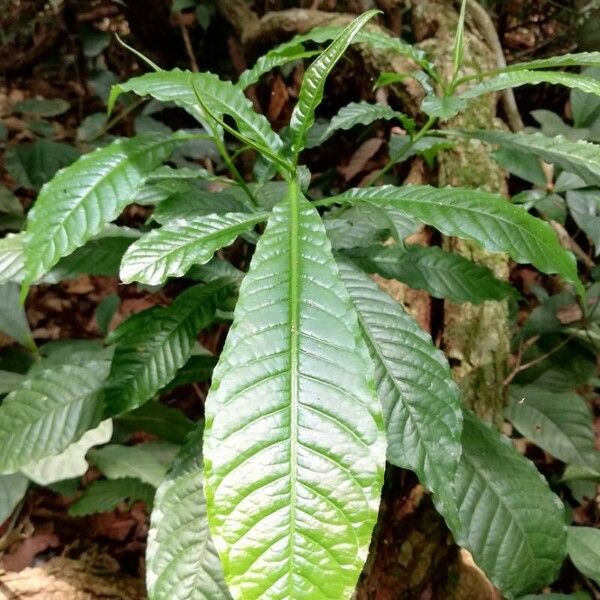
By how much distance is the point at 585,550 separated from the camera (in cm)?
132

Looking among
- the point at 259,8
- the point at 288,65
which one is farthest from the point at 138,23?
the point at 288,65

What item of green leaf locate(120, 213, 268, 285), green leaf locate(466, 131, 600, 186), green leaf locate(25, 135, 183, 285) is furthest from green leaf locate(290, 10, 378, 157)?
green leaf locate(466, 131, 600, 186)

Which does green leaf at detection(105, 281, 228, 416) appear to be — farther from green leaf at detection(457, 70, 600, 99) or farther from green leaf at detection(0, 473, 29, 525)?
green leaf at detection(457, 70, 600, 99)

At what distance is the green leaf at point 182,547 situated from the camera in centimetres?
99

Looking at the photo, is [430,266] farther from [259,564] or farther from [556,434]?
[259,564]

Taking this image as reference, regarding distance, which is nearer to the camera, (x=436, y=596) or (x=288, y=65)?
(x=436, y=596)

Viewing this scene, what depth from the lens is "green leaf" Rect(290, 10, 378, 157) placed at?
82cm

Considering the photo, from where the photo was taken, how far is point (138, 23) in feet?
10.1

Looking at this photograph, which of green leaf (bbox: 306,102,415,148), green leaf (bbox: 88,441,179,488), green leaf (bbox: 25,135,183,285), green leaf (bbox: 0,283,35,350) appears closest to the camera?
green leaf (bbox: 25,135,183,285)

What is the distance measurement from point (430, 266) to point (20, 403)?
2.91 ft

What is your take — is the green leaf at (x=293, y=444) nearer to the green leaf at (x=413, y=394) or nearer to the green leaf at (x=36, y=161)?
the green leaf at (x=413, y=394)

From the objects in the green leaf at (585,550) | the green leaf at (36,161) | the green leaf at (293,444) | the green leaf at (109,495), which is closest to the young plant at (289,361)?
the green leaf at (293,444)

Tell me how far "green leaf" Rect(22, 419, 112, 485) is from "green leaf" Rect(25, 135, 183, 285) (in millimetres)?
Result: 522

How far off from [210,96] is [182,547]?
0.78m
